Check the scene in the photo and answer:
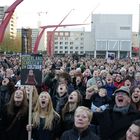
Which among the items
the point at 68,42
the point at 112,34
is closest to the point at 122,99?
the point at 112,34

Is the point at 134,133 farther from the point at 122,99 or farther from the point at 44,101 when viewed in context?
the point at 44,101

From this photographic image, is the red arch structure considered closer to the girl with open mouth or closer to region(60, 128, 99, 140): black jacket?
the girl with open mouth

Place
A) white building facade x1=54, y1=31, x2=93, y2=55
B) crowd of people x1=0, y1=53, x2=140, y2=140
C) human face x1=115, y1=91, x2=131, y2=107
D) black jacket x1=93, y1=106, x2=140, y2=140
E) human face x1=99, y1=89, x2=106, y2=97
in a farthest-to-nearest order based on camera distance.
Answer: white building facade x1=54, y1=31, x2=93, y2=55
human face x1=99, y1=89, x2=106, y2=97
human face x1=115, y1=91, x2=131, y2=107
black jacket x1=93, y1=106, x2=140, y2=140
crowd of people x1=0, y1=53, x2=140, y2=140

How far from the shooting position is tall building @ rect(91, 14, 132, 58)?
136m

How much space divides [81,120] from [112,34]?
133358mm

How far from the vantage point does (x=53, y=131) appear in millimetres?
7270

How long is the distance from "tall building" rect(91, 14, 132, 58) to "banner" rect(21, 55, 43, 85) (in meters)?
127

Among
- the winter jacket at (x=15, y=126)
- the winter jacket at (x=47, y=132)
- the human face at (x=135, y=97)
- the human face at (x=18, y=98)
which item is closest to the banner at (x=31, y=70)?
the human face at (x=18, y=98)

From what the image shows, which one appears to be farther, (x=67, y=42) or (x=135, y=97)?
(x=67, y=42)

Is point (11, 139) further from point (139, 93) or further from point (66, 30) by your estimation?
point (66, 30)

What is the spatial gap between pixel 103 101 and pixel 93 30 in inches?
5284

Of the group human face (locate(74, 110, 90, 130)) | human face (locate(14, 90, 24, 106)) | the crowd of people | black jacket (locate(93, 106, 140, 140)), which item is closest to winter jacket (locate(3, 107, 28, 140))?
the crowd of people

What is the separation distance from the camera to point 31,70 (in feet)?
26.5

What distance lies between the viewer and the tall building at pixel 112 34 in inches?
5369
